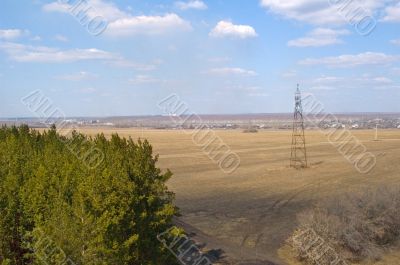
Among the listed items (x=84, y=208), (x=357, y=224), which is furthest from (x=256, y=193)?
(x=84, y=208)

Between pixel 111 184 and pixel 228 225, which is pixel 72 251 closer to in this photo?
pixel 111 184

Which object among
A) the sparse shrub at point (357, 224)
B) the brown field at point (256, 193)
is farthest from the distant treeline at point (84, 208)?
the sparse shrub at point (357, 224)

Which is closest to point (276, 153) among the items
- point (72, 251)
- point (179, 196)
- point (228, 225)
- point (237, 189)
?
point (237, 189)

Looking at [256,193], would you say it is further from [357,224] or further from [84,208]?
[84,208]

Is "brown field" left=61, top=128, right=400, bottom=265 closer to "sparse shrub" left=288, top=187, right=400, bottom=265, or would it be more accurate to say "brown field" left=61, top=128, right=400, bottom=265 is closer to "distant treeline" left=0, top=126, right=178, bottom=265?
"sparse shrub" left=288, top=187, right=400, bottom=265

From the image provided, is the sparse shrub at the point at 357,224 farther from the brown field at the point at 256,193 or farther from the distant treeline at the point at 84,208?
the distant treeline at the point at 84,208

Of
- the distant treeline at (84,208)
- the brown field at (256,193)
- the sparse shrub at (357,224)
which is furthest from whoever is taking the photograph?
the brown field at (256,193)
